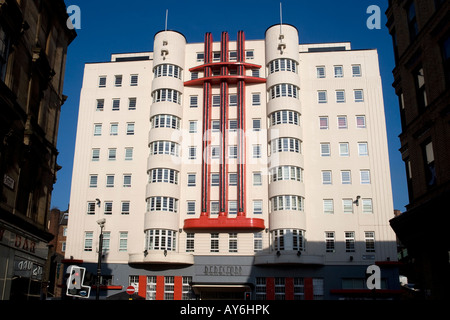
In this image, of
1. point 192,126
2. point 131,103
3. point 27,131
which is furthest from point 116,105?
point 27,131

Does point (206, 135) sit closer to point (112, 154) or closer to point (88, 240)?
point (112, 154)

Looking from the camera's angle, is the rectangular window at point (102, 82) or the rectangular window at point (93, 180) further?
the rectangular window at point (102, 82)

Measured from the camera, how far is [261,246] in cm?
4247

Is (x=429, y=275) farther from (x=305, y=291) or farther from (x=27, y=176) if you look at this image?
(x=305, y=291)

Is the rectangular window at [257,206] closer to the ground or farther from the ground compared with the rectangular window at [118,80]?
closer to the ground

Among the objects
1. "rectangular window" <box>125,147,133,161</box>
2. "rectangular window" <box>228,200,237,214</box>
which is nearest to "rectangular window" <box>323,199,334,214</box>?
"rectangular window" <box>228,200,237,214</box>

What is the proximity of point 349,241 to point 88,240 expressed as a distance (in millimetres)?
25350

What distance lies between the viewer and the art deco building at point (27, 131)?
20250 millimetres

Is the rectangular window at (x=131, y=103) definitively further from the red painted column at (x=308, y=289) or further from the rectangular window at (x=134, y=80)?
the red painted column at (x=308, y=289)

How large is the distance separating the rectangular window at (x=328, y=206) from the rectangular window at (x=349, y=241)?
2518 mm

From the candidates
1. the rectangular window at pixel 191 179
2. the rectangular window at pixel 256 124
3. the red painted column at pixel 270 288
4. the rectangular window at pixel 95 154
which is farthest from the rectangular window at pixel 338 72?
the rectangular window at pixel 95 154

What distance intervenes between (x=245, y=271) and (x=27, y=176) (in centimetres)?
2348

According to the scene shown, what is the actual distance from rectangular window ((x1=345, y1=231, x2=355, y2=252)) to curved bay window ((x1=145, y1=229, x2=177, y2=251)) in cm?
1628

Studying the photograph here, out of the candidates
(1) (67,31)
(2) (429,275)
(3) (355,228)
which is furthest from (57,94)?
(3) (355,228)
